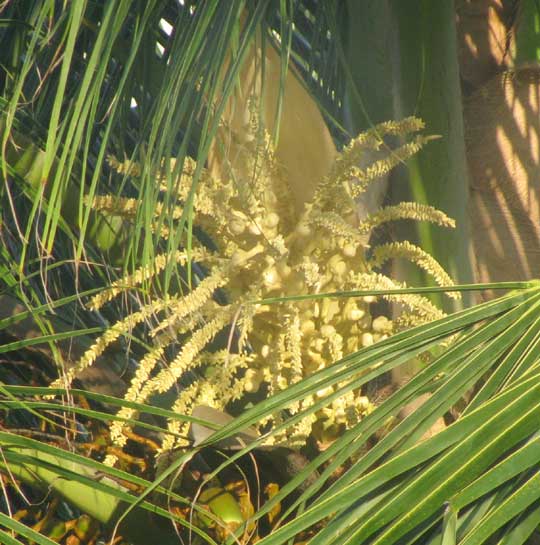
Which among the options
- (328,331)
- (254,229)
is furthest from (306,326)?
(254,229)

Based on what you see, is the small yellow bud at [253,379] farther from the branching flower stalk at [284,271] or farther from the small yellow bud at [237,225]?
the small yellow bud at [237,225]

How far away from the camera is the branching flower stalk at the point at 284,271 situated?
1.01 metres

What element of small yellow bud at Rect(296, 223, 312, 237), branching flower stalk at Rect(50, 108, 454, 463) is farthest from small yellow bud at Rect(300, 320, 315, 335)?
small yellow bud at Rect(296, 223, 312, 237)

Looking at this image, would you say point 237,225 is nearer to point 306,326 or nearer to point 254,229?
point 254,229

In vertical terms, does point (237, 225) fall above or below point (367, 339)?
above

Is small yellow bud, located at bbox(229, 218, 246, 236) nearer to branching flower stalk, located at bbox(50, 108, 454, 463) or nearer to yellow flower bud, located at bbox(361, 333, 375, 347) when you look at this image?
branching flower stalk, located at bbox(50, 108, 454, 463)

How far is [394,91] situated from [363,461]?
2.44ft

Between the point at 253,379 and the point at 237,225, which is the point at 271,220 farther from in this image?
the point at 253,379

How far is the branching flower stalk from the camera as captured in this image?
101 centimetres

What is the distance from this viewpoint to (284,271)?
1.07 m

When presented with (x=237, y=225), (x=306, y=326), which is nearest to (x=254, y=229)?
(x=237, y=225)

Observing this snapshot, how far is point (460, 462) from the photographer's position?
51 cm

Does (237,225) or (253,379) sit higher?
(237,225)

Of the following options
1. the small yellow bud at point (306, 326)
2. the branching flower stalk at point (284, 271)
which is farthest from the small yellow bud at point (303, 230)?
the small yellow bud at point (306, 326)
